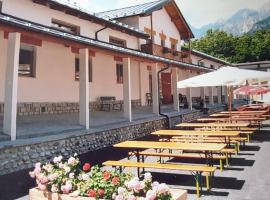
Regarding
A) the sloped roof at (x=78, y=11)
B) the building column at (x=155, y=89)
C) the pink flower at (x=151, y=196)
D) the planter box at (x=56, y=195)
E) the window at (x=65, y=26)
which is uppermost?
the sloped roof at (x=78, y=11)

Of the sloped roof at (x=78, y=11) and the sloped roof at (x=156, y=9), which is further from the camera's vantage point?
the sloped roof at (x=156, y=9)

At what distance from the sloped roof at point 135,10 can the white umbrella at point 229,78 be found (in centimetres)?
789

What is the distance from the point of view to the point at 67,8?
13.6 meters

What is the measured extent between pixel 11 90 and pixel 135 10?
46.0 ft

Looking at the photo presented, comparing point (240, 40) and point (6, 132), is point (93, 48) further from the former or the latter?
point (240, 40)

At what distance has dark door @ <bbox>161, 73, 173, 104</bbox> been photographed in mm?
23195

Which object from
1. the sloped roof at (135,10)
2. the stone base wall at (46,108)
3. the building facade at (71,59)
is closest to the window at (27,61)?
the building facade at (71,59)

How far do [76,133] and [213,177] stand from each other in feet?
13.9

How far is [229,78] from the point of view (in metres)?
11.7

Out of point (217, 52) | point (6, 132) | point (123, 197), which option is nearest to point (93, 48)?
point (6, 132)

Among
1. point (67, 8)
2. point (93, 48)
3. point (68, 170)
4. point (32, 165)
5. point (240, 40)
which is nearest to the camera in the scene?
point (68, 170)

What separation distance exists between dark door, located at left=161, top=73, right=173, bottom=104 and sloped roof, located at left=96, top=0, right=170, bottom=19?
17.8ft

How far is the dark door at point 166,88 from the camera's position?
2320 centimetres

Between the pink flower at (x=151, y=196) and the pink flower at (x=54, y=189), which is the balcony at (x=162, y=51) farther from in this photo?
the pink flower at (x=151, y=196)
